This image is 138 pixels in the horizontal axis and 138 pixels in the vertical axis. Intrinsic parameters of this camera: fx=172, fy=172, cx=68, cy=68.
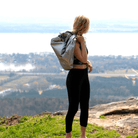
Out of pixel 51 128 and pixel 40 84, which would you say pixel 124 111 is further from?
pixel 40 84

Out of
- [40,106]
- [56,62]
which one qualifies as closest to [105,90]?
[56,62]

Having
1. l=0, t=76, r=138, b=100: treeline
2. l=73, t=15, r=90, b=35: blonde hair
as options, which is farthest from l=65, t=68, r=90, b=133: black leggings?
l=0, t=76, r=138, b=100: treeline

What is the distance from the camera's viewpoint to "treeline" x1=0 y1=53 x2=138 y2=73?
7331 centimetres

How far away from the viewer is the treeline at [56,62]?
73.3m

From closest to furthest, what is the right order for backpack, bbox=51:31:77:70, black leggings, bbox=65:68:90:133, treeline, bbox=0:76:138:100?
backpack, bbox=51:31:77:70, black leggings, bbox=65:68:90:133, treeline, bbox=0:76:138:100

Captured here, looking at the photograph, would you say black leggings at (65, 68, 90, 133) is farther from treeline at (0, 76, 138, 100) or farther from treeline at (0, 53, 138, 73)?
treeline at (0, 53, 138, 73)

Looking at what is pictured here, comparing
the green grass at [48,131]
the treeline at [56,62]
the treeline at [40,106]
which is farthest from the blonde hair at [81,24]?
the treeline at [56,62]

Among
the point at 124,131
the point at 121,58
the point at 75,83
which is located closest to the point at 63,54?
the point at 75,83

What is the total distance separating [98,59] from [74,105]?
71908 millimetres

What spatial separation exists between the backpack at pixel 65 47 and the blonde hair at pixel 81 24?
0.41 ft

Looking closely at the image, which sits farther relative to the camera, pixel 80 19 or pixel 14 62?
pixel 14 62

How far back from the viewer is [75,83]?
11.5ft

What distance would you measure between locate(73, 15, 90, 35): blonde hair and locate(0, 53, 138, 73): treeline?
6475 cm

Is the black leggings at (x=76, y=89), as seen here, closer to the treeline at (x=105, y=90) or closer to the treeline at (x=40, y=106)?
the treeline at (x=40, y=106)
